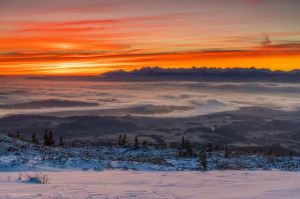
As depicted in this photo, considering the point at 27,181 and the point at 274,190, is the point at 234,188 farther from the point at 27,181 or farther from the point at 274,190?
the point at 27,181

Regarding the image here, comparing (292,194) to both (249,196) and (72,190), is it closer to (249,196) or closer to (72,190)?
(249,196)

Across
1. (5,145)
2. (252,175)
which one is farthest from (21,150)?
(252,175)

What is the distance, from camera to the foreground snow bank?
15.8 metres

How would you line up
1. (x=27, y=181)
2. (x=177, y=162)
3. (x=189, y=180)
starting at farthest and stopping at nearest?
1. (x=177, y=162)
2. (x=189, y=180)
3. (x=27, y=181)

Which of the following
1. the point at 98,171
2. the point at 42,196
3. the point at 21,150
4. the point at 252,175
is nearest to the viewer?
the point at 42,196

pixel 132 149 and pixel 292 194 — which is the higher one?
pixel 292 194

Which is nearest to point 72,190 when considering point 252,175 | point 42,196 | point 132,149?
point 42,196

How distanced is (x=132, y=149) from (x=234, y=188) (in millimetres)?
29621

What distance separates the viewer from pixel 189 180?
800 inches

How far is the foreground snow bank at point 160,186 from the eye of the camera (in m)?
15.8

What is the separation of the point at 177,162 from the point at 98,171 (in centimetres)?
1199

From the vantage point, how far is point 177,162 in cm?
3578

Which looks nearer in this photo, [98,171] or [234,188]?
[234,188]

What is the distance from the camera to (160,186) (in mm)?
18203
